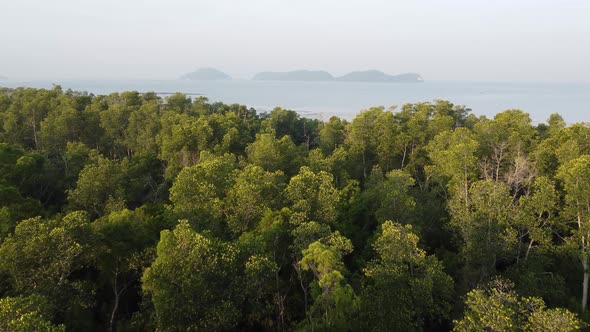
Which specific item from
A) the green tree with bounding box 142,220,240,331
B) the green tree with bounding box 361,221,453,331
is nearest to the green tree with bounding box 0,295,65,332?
the green tree with bounding box 142,220,240,331

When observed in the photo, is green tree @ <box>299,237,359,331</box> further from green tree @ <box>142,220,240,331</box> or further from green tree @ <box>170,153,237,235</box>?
green tree @ <box>170,153,237,235</box>

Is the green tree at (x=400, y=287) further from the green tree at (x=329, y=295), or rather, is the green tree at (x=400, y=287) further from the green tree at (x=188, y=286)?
the green tree at (x=188, y=286)

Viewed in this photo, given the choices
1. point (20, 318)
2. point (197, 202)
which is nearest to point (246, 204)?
point (197, 202)

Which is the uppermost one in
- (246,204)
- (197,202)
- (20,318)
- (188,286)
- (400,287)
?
(197,202)

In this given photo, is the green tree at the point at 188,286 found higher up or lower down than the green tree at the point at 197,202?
lower down

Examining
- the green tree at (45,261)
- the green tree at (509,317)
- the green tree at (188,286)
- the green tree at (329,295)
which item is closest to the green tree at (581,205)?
the green tree at (509,317)

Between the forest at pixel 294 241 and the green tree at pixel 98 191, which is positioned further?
the green tree at pixel 98 191

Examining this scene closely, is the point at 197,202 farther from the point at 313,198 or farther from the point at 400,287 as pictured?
the point at 400,287

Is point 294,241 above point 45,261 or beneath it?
beneath

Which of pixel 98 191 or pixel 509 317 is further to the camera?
pixel 98 191

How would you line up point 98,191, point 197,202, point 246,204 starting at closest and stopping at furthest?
point 197,202
point 246,204
point 98,191
